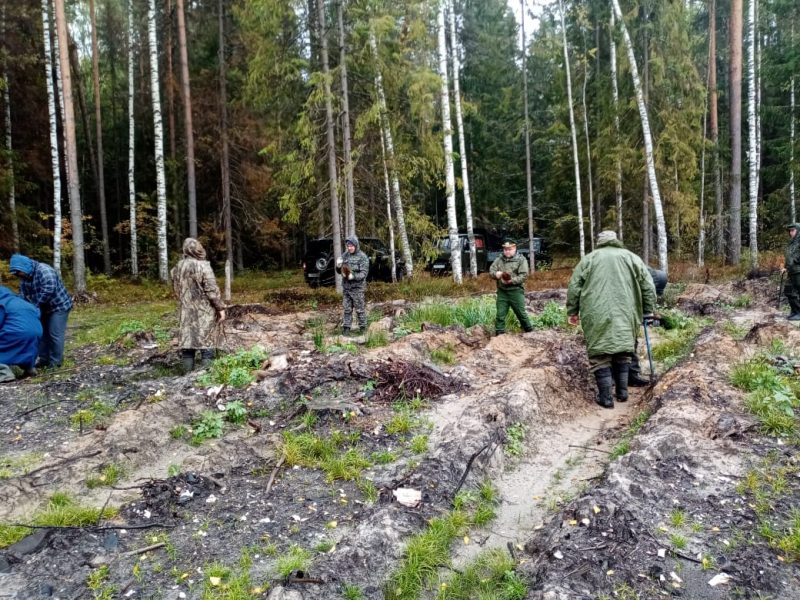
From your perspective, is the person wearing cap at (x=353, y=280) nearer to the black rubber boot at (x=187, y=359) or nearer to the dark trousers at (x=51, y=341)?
the black rubber boot at (x=187, y=359)

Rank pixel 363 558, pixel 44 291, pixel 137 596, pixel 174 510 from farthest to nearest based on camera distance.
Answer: pixel 44 291 → pixel 174 510 → pixel 363 558 → pixel 137 596

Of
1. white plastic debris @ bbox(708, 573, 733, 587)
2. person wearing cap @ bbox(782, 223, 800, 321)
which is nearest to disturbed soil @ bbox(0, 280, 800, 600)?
white plastic debris @ bbox(708, 573, 733, 587)

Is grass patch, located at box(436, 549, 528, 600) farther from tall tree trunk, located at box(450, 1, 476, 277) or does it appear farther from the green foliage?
tall tree trunk, located at box(450, 1, 476, 277)

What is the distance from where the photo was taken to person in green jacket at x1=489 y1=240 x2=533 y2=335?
8242 mm

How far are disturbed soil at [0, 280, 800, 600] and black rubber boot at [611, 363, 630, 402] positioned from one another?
0.66 ft

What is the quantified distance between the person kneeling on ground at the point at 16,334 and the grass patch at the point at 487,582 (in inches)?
256

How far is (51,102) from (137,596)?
18224 millimetres

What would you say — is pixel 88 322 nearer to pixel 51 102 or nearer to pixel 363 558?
pixel 51 102

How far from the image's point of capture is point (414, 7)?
1416 cm

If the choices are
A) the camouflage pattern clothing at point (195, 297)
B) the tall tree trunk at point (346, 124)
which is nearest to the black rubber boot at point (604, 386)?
the camouflage pattern clothing at point (195, 297)

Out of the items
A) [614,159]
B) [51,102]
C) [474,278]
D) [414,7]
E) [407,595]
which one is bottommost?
[407,595]

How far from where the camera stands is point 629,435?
470cm

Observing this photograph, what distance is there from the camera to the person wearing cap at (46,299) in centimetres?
720

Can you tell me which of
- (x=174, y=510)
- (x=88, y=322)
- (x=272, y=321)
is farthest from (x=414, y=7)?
(x=174, y=510)
